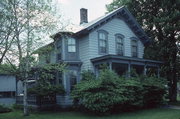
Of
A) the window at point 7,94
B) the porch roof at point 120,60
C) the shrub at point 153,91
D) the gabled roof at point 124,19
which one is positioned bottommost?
the window at point 7,94

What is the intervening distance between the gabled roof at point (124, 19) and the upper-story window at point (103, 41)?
87 cm

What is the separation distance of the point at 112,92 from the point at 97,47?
6.42 meters

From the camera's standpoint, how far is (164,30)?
23.3 m


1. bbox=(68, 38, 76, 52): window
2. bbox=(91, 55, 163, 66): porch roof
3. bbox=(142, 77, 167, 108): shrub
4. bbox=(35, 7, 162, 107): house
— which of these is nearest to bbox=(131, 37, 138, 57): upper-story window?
bbox=(35, 7, 162, 107): house

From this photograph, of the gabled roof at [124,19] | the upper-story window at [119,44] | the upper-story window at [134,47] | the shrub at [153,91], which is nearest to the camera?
the shrub at [153,91]

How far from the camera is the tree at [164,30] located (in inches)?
906

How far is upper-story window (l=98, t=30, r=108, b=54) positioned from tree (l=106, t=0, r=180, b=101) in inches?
221

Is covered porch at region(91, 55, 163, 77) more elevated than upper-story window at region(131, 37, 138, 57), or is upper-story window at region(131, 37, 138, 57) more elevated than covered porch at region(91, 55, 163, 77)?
upper-story window at region(131, 37, 138, 57)

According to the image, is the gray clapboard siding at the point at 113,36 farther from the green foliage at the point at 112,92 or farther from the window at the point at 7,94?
the window at the point at 7,94

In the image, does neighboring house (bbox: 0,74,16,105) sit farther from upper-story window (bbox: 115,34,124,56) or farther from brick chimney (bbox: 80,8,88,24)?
upper-story window (bbox: 115,34,124,56)

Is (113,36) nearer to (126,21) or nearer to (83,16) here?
(126,21)

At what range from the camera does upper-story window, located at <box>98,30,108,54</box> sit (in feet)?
68.3

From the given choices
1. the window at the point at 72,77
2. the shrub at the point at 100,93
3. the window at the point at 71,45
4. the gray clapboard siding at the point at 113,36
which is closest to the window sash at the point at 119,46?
the gray clapboard siding at the point at 113,36

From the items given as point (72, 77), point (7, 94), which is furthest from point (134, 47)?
point (7, 94)
